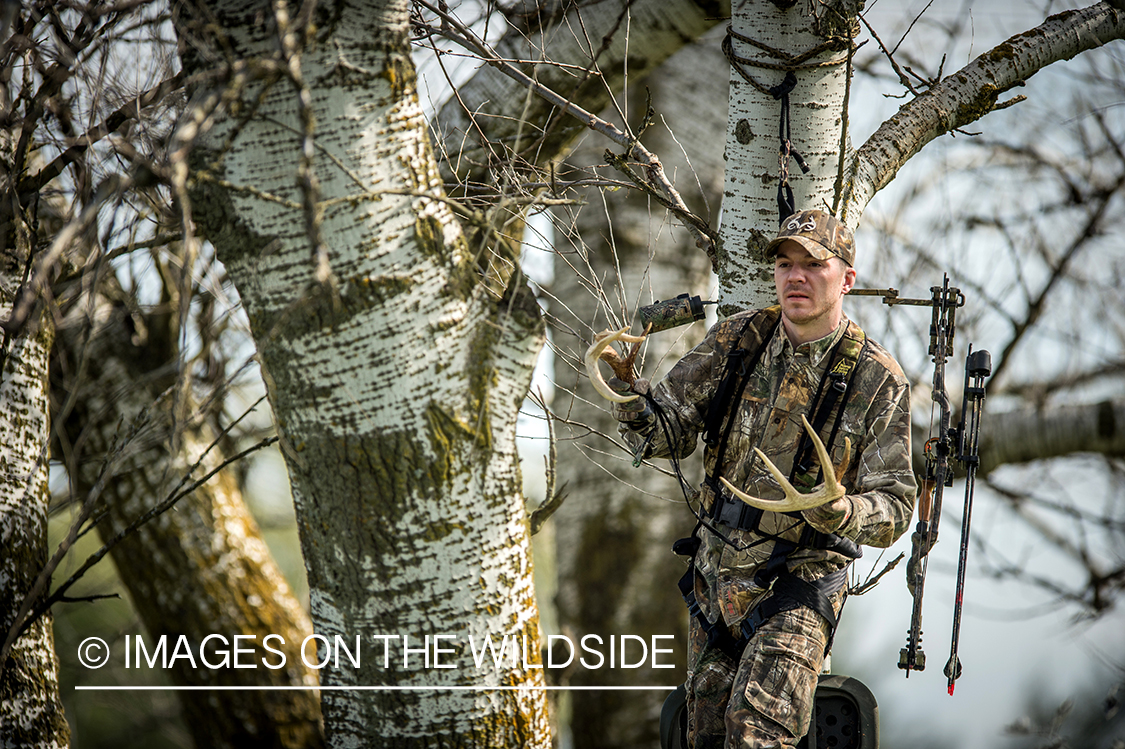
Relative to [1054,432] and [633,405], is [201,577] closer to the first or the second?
[633,405]

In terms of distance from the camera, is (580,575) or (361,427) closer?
(361,427)

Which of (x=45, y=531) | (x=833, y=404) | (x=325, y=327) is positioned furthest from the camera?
(x=45, y=531)

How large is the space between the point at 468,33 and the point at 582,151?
4.18 metres

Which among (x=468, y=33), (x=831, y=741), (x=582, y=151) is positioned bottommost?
(x=831, y=741)

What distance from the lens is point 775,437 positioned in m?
2.65

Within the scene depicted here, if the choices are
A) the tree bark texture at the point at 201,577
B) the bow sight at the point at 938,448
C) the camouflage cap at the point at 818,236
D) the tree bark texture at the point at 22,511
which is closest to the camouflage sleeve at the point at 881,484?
the bow sight at the point at 938,448

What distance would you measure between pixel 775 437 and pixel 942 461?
0.60 meters

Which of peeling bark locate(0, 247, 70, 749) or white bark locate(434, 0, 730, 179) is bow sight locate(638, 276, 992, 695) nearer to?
white bark locate(434, 0, 730, 179)

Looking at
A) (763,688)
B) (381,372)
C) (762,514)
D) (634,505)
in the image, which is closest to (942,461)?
(762,514)

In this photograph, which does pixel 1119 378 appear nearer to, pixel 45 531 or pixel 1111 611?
pixel 1111 611

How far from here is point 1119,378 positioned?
636 centimetres

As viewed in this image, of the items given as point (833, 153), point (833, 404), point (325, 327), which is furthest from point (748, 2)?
point (325, 327)

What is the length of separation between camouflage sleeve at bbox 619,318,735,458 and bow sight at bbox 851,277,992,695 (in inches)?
21.7

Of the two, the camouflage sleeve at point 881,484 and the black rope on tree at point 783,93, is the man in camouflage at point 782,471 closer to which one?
the camouflage sleeve at point 881,484
